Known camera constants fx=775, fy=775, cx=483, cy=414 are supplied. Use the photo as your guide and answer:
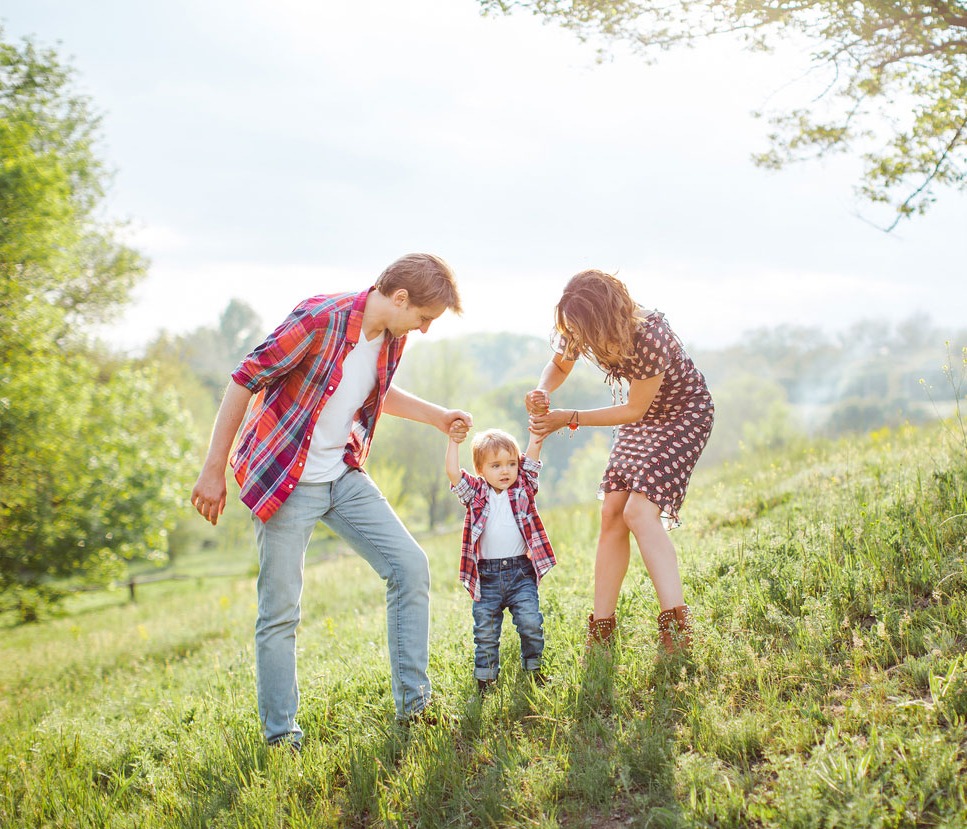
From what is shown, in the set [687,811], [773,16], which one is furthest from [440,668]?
[773,16]

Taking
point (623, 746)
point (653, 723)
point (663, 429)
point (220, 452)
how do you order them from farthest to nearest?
point (663, 429) < point (220, 452) < point (653, 723) < point (623, 746)

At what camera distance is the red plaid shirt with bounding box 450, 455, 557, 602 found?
4.07m

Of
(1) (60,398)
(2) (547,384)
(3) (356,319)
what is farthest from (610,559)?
(1) (60,398)

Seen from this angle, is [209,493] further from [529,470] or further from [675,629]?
[675,629]

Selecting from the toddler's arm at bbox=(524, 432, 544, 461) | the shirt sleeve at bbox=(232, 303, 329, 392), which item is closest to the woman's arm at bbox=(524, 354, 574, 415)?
the toddler's arm at bbox=(524, 432, 544, 461)

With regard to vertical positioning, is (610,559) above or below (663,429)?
below

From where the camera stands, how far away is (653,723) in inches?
129

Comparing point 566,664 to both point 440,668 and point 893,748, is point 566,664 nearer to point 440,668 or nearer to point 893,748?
point 440,668

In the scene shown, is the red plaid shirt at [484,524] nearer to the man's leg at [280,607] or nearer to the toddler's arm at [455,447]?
the toddler's arm at [455,447]

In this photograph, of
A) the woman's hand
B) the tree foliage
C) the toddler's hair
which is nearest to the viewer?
the woman's hand

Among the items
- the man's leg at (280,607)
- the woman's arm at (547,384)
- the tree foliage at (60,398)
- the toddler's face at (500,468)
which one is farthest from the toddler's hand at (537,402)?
the tree foliage at (60,398)

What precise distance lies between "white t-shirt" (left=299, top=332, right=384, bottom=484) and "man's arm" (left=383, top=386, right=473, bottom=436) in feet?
1.00

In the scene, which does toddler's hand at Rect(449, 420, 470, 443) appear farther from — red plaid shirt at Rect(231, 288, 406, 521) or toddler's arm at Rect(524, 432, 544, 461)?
red plaid shirt at Rect(231, 288, 406, 521)

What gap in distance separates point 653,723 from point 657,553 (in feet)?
2.91
